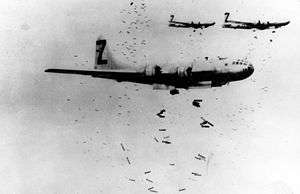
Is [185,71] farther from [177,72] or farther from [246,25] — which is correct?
[246,25]

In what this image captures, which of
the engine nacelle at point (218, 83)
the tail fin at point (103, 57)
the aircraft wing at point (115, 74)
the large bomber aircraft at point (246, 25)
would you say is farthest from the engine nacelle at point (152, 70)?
the large bomber aircraft at point (246, 25)

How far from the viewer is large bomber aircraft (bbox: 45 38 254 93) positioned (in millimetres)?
13352

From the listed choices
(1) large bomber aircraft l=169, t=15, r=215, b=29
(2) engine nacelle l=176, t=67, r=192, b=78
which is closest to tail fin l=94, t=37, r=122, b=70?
(2) engine nacelle l=176, t=67, r=192, b=78

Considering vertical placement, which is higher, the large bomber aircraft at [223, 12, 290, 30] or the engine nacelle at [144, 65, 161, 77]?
the large bomber aircraft at [223, 12, 290, 30]

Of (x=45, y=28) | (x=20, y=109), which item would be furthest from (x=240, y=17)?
(x=20, y=109)

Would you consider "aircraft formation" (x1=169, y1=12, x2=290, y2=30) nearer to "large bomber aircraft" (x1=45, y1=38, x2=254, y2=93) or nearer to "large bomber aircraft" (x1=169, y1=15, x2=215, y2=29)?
"large bomber aircraft" (x1=169, y1=15, x2=215, y2=29)

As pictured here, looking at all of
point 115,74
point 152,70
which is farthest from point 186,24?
point 115,74

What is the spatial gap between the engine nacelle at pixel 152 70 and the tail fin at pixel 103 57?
778mm

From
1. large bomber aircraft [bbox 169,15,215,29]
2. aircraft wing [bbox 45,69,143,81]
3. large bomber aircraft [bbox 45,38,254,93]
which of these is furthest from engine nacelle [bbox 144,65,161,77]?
large bomber aircraft [bbox 169,15,215,29]

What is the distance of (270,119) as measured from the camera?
43.2 feet

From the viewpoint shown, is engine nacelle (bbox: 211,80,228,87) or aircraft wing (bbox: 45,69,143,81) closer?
aircraft wing (bbox: 45,69,143,81)

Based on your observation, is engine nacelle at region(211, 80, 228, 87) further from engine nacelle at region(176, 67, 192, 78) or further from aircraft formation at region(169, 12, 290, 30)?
aircraft formation at region(169, 12, 290, 30)

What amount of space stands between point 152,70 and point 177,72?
656mm

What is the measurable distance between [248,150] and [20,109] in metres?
5.99
